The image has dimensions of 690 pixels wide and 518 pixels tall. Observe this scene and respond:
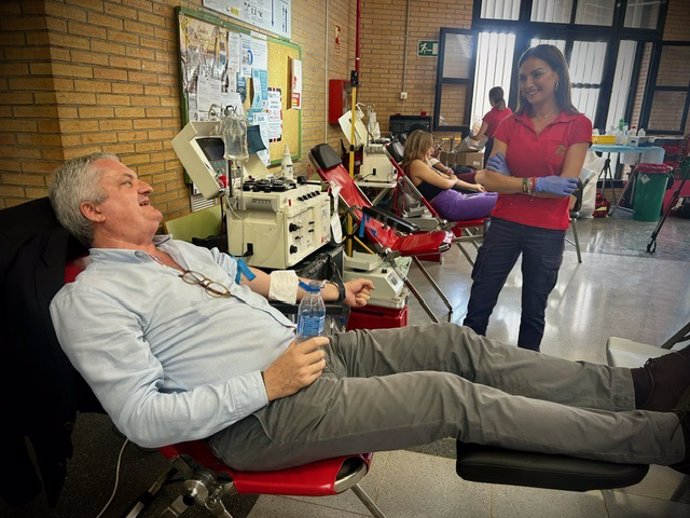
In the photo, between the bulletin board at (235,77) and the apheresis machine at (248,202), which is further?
the bulletin board at (235,77)

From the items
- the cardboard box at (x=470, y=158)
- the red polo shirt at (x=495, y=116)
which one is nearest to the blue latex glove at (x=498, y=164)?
the red polo shirt at (x=495, y=116)

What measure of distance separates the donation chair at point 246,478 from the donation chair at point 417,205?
107 inches

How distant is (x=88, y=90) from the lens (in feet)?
7.32

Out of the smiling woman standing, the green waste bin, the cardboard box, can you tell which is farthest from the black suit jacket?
the green waste bin

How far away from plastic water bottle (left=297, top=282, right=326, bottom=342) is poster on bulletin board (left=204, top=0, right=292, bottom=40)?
2421 mm

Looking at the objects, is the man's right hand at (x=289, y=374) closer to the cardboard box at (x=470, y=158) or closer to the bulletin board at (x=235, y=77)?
the bulletin board at (x=235, y=77)

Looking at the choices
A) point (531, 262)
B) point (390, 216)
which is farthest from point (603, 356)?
point (390, 216)

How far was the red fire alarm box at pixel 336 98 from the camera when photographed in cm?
616

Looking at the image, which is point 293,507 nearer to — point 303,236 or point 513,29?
point 303,236

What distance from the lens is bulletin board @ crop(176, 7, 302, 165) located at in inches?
118

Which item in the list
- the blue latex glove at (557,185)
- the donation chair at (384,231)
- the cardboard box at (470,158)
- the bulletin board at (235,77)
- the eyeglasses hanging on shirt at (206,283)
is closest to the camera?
the eyeglasses hanging on shirt at (206,283)

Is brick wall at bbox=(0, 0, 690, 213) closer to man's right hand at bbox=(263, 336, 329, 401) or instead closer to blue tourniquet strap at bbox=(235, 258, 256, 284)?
blue tourniquet strap at bbox=(235, 258, 256, 284)

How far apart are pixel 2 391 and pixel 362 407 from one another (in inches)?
34.5

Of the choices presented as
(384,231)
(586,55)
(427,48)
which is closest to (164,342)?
(384,231)
